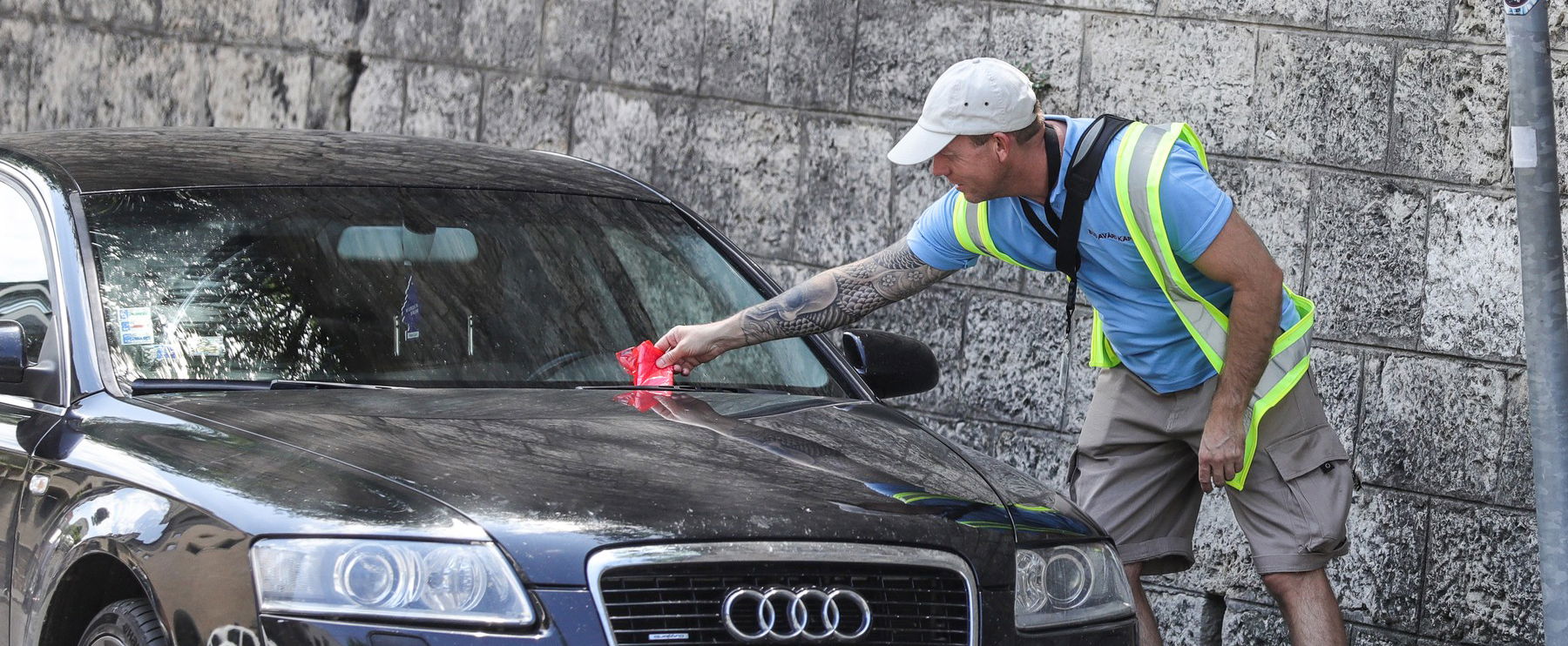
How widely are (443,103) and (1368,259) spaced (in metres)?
3.92

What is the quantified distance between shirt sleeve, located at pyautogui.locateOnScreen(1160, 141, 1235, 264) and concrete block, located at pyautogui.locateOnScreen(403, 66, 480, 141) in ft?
14.2

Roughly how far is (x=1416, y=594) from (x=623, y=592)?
12.1 feet

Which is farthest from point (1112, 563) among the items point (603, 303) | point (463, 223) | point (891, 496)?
point (463, 223)

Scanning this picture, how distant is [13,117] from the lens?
10.0 m

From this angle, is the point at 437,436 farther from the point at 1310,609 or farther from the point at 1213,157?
the point at 1213,157

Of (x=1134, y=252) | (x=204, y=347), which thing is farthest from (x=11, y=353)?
(x=1134, y=252)

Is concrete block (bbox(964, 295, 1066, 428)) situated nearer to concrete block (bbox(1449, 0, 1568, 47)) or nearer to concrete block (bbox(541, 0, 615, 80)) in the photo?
concrete block (bbox(1449, 0, 1568, 47))

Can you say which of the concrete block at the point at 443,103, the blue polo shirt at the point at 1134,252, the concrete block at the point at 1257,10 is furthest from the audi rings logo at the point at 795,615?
the concrete block at the point at 443,103

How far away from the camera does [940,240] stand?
4.43m

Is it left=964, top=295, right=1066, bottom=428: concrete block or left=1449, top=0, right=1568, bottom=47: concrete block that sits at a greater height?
left=1449, top=0, right=1568, bottom=47: concrete block

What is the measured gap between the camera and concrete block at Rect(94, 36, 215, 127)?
28.8ft

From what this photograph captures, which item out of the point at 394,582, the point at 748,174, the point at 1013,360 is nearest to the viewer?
the point at 394,582

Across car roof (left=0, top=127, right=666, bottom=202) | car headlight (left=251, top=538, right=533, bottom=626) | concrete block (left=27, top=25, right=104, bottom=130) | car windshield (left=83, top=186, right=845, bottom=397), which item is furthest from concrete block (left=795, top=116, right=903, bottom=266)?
concrete block (left=27, top=25, right=104, bottom=130)

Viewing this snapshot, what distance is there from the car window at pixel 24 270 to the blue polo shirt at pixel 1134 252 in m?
2.04
